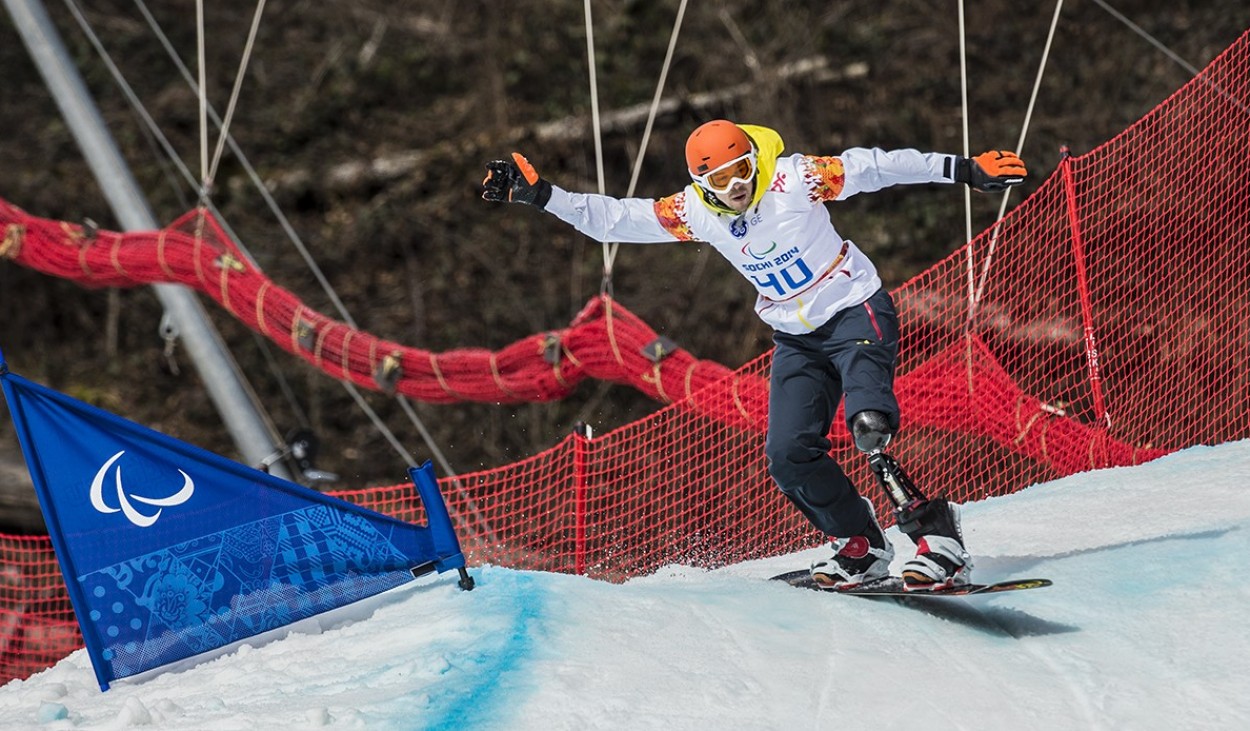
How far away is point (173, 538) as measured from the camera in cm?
425

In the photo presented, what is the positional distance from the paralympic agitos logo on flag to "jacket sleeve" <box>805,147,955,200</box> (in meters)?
2.26

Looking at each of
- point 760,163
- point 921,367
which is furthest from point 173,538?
→ point 921,367

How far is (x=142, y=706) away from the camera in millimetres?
→ 3592

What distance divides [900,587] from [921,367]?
2.49 meters

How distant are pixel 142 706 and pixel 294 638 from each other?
2.53 ft

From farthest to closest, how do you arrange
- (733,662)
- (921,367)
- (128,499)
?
(921,367) < (128,499) < (733,662)

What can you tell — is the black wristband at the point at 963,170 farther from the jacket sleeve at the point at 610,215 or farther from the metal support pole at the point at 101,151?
the metal support pole at the point at 101,151

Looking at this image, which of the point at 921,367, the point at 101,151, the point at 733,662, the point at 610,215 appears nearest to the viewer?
the point at 733,662

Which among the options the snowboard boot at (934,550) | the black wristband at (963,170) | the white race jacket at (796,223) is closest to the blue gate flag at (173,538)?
the white race jacket at (796,223)

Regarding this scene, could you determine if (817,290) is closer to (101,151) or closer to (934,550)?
(934,550)

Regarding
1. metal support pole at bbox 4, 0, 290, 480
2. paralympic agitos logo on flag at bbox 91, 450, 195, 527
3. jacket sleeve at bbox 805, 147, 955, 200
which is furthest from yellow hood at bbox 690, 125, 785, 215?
metal support pole at bbox 4, 0, 290, 480

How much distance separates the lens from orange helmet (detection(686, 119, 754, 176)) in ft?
15.1

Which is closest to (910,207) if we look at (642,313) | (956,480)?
(642,313)

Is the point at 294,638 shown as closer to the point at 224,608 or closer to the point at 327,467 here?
the point at 224,608
